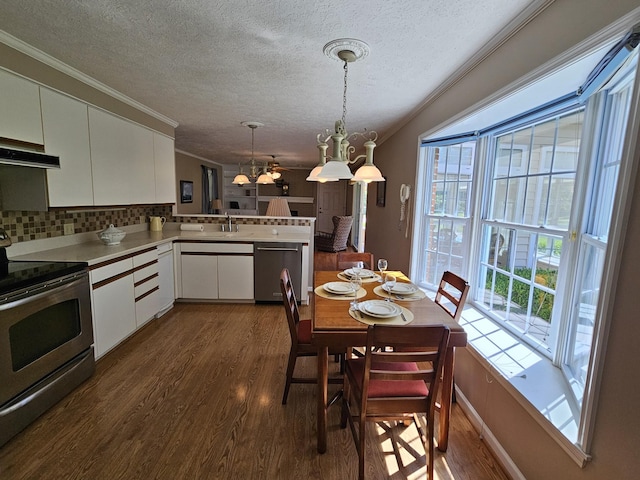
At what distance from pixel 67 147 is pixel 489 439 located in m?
3.57

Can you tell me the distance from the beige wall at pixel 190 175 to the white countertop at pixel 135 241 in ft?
8.85

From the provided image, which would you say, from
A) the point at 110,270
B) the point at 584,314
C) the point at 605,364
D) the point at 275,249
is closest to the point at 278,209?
the point at 275,249

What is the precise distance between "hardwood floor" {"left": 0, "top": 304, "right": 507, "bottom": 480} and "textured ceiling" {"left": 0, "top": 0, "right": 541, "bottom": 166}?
236 cm

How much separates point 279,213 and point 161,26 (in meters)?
3.31

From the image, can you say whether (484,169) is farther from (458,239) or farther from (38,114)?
(38,114)

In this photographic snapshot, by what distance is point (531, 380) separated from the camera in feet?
5.34

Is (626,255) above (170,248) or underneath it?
above

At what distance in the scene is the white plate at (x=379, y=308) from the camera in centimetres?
174

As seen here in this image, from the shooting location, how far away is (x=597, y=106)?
5.07ft

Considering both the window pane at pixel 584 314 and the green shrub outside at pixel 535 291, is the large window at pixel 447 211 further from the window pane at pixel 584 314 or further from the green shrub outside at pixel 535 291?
the window pane at pixel 584 314

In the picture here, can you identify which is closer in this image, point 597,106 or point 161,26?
point 597,106

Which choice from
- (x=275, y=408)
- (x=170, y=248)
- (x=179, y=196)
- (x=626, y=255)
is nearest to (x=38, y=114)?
(x=170, y=248)

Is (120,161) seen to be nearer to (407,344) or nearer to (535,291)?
(407,344)

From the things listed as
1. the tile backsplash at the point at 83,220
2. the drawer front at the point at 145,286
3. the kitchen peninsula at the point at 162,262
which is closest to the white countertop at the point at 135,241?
the kitchen peninsula at the point at 162,262
